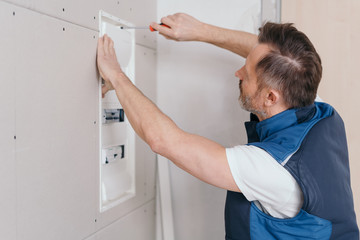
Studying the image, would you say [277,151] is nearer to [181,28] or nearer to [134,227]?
[181,28]

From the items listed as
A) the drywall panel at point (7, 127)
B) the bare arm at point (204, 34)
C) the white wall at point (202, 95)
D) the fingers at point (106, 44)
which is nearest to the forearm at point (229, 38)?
the bare arm at point (204, 34)

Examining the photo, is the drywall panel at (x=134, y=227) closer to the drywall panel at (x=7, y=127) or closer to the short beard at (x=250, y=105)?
the drywall panel at (x=7, y=127)

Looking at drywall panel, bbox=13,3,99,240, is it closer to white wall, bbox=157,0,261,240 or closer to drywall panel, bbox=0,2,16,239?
drywall panel, bbox=0,2,16,239

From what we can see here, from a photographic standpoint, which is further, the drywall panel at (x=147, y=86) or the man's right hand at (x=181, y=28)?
the drywall panel at (x=147, y=86)

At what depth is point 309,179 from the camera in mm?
1039

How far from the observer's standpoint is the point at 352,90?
1.64 metres

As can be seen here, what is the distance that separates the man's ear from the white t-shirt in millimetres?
208

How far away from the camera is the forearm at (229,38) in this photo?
1.58 metres

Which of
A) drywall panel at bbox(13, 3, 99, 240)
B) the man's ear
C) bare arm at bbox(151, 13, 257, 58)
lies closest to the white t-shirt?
the man's ear

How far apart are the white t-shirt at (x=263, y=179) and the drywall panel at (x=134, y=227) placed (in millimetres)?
644

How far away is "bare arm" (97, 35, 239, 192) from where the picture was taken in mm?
1073

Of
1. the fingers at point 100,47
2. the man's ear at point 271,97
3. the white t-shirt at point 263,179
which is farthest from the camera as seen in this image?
the fingers at point 100,47

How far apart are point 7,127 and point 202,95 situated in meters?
1.11

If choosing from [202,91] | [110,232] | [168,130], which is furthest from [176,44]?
[110,232]
